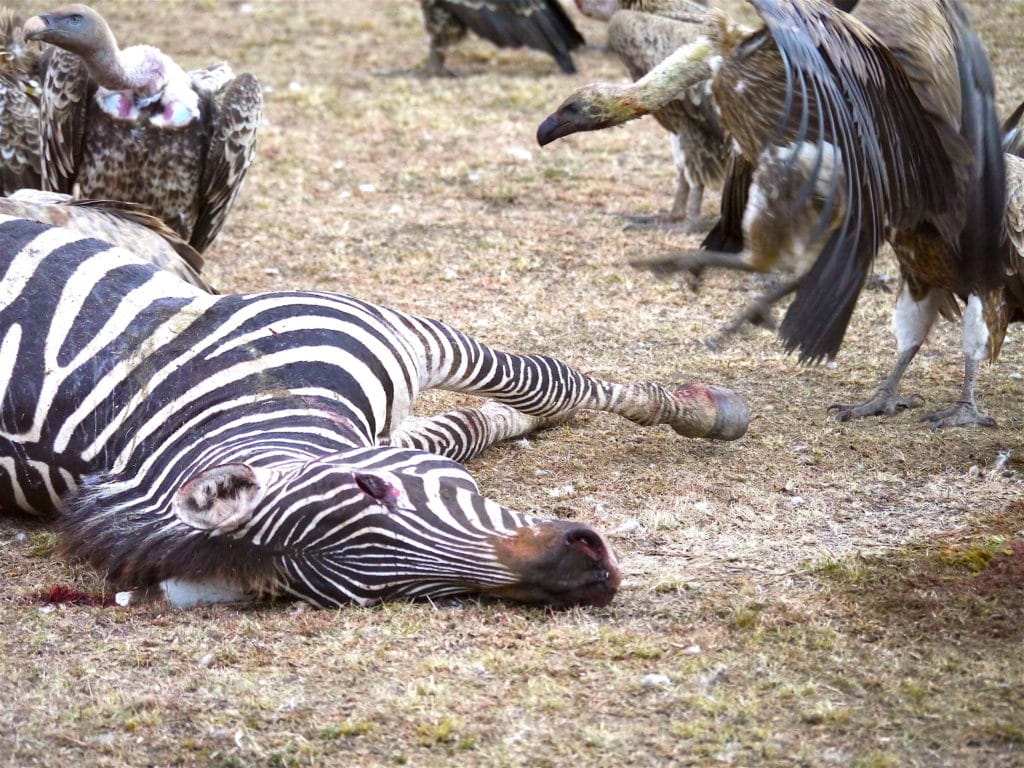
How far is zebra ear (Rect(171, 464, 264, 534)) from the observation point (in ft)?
12.7

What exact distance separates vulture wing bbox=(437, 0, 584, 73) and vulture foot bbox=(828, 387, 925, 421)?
24.0 feet

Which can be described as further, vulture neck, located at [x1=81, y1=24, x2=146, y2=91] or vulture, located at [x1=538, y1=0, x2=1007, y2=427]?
vulture neck, located at [x1=81, y1=24, x2=146, y2=91]

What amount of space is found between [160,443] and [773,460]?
2.39 metres

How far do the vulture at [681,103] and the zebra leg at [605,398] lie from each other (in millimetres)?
3035

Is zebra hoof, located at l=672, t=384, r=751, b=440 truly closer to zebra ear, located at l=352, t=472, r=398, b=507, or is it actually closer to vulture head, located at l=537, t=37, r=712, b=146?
vulture head, located at l=537, t=37, r=712, b=146

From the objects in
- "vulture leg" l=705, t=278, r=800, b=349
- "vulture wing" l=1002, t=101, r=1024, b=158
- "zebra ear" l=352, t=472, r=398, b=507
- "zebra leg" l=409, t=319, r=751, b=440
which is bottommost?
"zebra leg" l=409, t=319, r=751, b=440

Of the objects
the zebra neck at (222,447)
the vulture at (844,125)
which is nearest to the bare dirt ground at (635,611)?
the zebra neck at (222,447)

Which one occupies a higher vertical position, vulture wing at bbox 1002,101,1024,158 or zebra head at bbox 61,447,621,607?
vulture wing at bbox 1002,101,1024,158

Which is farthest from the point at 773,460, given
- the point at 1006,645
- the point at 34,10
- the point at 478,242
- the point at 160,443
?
the point at 34,10

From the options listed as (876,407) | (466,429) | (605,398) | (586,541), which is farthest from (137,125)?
(586,541)

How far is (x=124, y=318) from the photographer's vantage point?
4.73 metres

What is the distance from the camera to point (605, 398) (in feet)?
18.4

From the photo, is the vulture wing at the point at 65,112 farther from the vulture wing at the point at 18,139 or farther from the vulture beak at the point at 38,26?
the vulture wing at the point at 18,139

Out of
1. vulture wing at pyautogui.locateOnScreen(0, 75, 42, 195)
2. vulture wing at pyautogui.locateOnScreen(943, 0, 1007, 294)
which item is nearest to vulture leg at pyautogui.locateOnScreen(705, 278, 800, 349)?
vulture wing at pyautogui.locateOnScreen(943, 0, 1007, 294)
